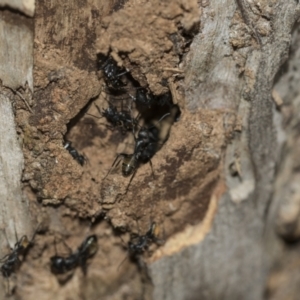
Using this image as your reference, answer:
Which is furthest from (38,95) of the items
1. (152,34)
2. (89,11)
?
(152,34)

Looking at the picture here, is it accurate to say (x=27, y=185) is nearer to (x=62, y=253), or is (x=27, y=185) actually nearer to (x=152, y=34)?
(x=62, y=253)

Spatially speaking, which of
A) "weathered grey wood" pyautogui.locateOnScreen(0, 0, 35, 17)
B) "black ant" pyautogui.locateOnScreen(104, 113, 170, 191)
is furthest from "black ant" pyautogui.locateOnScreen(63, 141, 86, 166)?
"weathered grey wood" pyautogui.locateOnScreen(0, 0, 35, 17)

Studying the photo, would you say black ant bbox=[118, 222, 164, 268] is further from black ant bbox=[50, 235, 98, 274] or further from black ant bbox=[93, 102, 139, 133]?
black ant bbox=[93, 102, 139, 133]

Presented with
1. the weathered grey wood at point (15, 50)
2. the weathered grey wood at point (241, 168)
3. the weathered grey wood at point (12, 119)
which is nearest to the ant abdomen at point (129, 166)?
the weathered grey wood at point (241, 168)

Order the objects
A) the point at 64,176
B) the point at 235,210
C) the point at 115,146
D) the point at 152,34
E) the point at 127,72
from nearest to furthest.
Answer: the point at 152,34, the point at 127,72, the point at 64,176, the point at 115,146, the point at 235,210

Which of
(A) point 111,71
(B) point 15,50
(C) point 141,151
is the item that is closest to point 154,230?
(C) point 141,151

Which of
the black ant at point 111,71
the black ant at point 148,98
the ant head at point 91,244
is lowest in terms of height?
the ant head at point 91,244

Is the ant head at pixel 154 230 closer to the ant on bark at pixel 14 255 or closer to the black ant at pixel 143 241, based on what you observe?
the black ant at pixel 143 241
